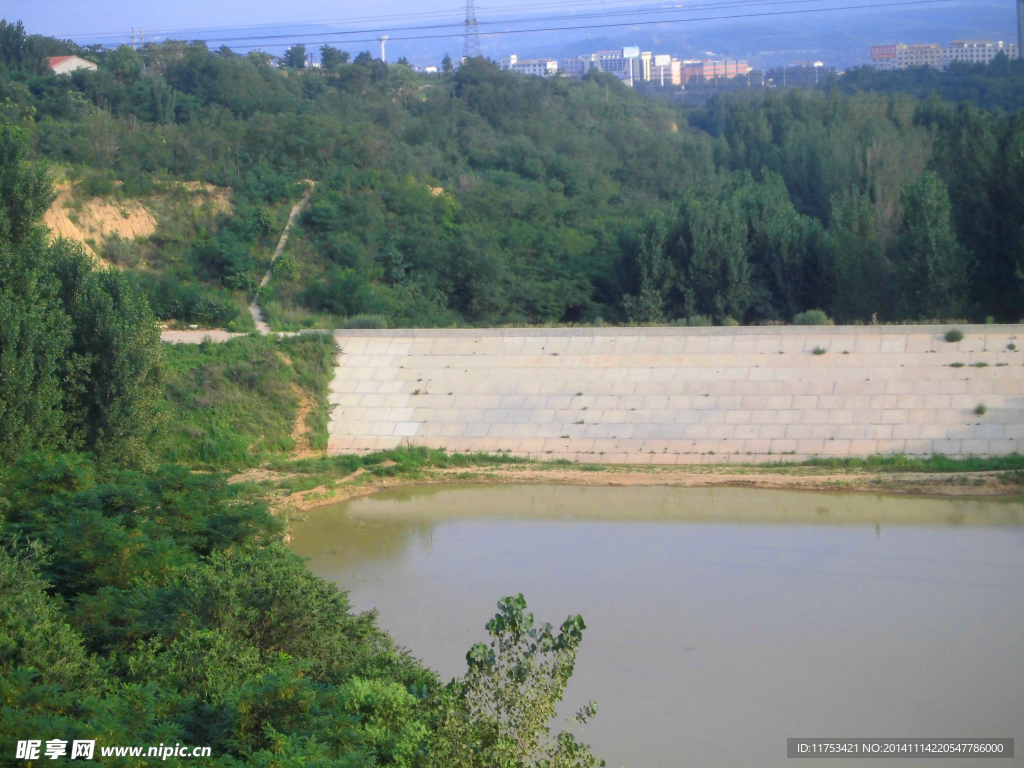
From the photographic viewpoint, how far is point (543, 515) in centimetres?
1719

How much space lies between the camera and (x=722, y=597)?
12656mm

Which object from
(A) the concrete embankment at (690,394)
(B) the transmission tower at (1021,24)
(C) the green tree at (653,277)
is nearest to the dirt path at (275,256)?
(A) the concrete embankment at (690,394)

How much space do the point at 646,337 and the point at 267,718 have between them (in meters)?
16.1

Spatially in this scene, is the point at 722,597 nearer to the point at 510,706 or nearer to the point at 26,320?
the point at 510,706

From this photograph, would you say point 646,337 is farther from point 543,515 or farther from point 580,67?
point 580,67

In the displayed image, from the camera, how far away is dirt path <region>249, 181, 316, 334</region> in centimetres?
2696

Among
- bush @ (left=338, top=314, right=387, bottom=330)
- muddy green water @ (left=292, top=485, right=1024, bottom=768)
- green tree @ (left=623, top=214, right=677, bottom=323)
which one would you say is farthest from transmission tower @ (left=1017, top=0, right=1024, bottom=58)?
muddy green water @ (left=292, top=485, right=1024, bottom=768)

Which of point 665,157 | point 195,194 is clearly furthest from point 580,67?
point 195,194

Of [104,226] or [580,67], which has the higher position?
[580,67]

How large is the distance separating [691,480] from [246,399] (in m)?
9.51

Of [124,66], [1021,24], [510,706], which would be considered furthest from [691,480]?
[1021,24]

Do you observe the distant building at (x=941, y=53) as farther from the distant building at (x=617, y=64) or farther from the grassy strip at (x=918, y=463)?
the grassy strip at (x=918, y=463)

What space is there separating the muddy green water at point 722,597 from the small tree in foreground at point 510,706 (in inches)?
129

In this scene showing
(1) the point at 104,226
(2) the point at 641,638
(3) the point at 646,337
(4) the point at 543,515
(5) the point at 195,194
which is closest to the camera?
(2) the point at 641,638
